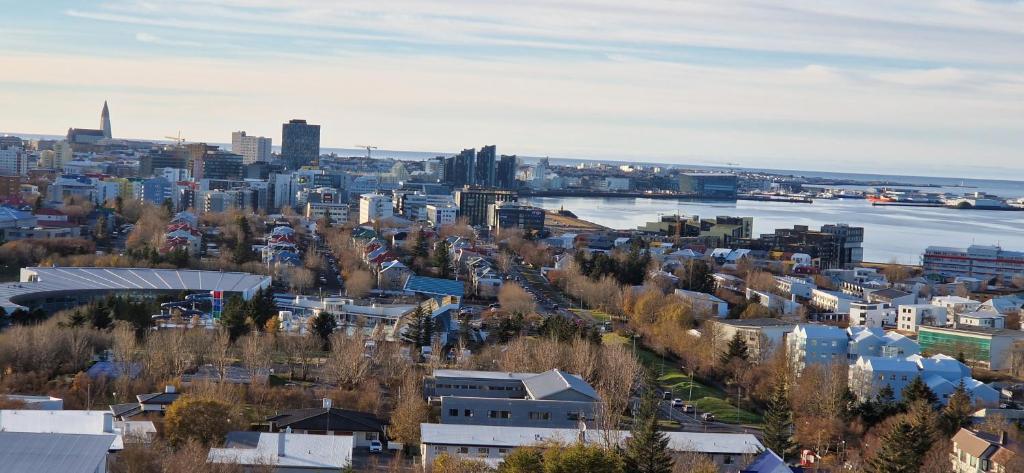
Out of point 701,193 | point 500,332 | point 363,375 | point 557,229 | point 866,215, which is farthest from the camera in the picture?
point 701,193

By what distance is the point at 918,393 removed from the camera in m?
9.07

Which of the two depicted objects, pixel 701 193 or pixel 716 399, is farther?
pixel 701 193

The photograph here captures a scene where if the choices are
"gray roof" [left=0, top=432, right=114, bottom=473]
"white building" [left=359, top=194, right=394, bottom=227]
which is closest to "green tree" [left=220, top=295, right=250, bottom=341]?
"gray roof" [left=0, top=432, right=114, bottom=473]

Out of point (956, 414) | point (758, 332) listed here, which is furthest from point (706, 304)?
point (956, 414)

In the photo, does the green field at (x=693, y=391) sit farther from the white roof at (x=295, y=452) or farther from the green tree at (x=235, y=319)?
the white roof at (x=295, y=452)

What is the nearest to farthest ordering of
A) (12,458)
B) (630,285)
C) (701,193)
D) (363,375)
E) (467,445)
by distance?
(12,458), (467,445), (363,375), (630,285), (701,193)

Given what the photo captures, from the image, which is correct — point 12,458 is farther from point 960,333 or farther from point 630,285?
point 630,285

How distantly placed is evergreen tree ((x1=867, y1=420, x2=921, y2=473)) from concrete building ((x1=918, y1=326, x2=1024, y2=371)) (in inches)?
196

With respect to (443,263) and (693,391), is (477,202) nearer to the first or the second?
(443,263)

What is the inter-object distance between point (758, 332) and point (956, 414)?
10.5 ft

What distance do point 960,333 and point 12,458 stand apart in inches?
370

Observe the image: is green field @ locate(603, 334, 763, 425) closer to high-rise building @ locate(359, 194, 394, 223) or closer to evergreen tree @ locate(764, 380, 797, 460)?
evergreen tree @ locate(764, 380, 797, 460)

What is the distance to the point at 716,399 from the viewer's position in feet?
32.5

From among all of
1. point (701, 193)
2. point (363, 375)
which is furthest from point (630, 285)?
point (701, 193)
